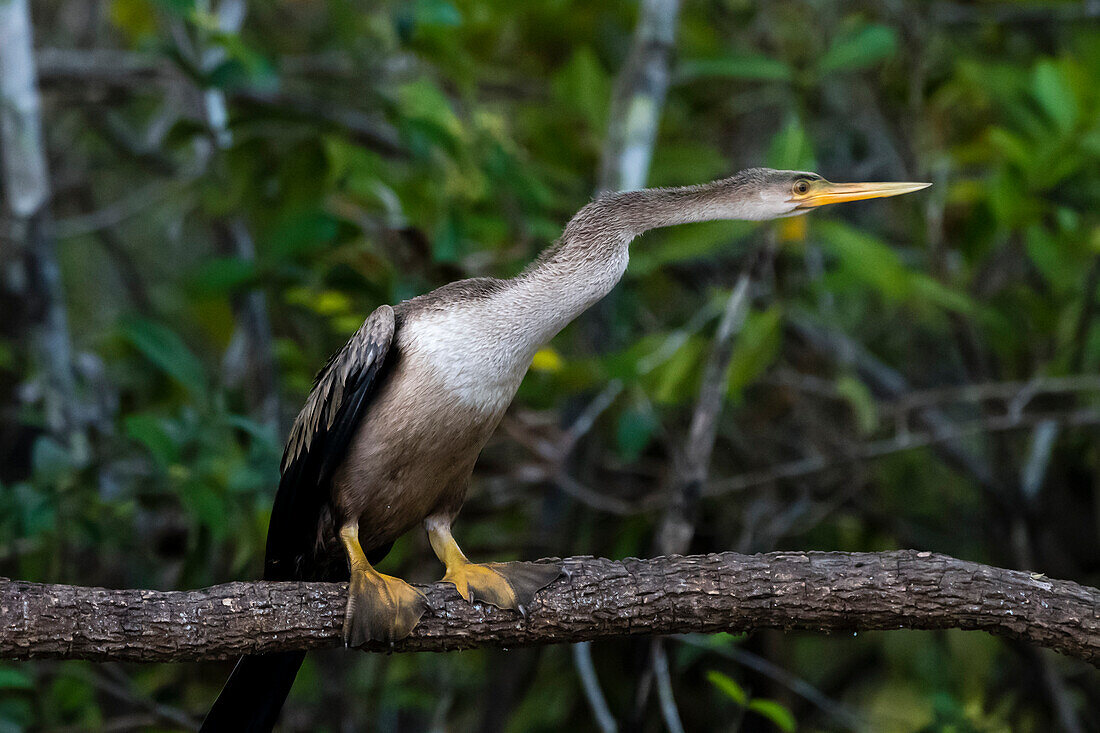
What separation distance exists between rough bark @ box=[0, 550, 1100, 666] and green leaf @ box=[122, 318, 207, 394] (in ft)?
4.57

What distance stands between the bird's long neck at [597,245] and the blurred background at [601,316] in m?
1.06

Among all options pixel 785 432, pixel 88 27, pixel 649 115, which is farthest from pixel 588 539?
pixel 88 27

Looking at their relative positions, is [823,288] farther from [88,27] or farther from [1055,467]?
[88,27]

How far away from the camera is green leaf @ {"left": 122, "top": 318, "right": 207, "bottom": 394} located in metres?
3.36

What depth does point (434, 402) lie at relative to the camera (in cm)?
226

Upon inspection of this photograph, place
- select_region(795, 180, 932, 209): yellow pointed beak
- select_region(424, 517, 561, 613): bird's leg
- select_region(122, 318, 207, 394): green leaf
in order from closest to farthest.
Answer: select_region(424, 517, 561, 613): bird's leg
select_region(795, 180, 932, 209): yellow pointed beak
select_region(122, 318, 207, 394): green leaf

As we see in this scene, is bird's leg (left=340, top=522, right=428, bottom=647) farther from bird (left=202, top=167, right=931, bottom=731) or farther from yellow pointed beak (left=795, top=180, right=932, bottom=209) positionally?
yellow pointed beak (left=795, top=180, right=932, bottom=209)

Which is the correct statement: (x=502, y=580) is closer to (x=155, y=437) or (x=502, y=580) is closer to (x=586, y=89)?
(x=155, y=437)

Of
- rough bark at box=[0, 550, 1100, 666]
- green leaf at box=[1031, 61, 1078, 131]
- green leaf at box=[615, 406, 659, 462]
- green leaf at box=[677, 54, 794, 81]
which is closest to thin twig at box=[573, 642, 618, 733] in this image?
green leaf at box=[615, 406, 659, 462]

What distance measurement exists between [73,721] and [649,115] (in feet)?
10.4

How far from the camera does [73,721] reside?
3.66 meters

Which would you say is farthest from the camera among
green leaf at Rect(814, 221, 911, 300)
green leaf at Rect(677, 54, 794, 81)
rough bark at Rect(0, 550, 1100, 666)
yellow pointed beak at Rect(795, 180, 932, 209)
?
green leaf at Rect(677, 54, 794, 81)

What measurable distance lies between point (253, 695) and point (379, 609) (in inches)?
22.7

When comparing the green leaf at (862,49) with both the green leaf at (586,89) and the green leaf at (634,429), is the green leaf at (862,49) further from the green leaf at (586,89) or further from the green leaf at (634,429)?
the green leaf at (634,429)
